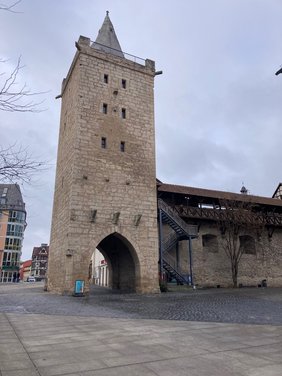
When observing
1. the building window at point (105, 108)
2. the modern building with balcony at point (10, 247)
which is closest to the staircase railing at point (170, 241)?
the building window at point (105, 108)

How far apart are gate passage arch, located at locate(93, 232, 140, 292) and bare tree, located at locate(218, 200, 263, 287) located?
750cm

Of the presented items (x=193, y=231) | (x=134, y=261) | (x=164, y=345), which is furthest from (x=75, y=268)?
(x=164, y=345)

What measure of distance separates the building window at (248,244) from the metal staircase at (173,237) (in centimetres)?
547

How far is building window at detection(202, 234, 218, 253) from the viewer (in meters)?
23.6

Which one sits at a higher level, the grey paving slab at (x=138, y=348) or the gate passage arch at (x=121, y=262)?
the gate passage arch at (x=121, y=262)

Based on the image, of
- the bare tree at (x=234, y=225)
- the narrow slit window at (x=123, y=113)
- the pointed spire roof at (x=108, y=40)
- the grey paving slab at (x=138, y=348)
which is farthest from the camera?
the bare tree at (x=234, y=225)

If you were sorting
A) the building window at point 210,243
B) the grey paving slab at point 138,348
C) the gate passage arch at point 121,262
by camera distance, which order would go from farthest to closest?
the building window at point 210,243
the gate passage arch at point 121,262
the grey paving slab at point 138,348

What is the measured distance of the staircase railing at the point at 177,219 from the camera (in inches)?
784

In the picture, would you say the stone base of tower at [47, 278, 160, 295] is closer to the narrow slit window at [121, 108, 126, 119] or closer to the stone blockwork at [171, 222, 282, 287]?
the stone blockwork at [171, 222, 282, 287]

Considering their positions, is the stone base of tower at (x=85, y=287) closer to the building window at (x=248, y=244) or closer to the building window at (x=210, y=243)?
the building window at (x=210, y=243)

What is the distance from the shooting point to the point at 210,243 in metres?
23.9

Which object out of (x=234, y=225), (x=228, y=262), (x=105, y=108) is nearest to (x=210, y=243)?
(x=228, y=262)

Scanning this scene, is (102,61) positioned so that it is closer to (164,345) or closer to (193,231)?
(193,231)

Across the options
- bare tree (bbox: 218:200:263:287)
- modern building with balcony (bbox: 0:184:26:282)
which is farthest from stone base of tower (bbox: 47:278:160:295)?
modern building with balcony (bbox: 0:184:26:282)
